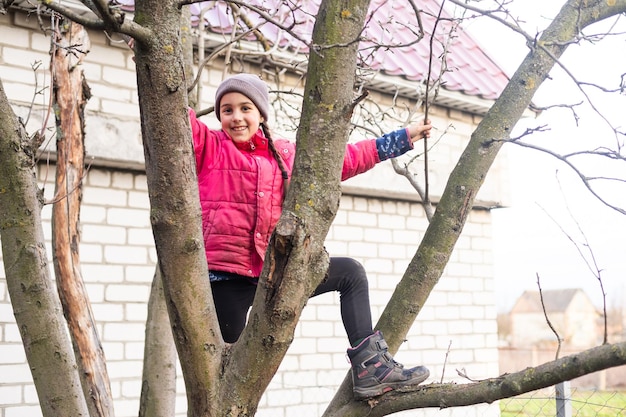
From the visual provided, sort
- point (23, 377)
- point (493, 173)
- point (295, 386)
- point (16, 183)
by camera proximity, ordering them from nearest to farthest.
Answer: point (16, 183), point (23, 377), point (295, 386), point (493, 173)

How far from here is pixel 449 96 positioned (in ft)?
22.3

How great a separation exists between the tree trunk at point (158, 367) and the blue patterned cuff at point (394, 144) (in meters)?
1.36

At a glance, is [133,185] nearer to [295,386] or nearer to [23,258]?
[295,386]

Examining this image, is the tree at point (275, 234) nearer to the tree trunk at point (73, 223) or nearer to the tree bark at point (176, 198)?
the tree bark at point (176, 198)

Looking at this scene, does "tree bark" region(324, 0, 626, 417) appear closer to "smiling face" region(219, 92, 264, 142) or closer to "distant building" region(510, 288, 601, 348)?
"smiling face" region(219, 92, 264, 142)

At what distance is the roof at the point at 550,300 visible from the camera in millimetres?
31156

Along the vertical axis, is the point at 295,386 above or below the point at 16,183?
below

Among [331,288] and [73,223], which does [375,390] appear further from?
[73,223]

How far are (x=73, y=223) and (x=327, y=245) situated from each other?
314cm

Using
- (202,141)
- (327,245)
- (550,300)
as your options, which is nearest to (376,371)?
(202,141)

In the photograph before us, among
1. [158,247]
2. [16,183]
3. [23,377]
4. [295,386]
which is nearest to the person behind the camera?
[158,247]

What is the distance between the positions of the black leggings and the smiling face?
1.54ft

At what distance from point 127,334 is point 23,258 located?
3.33 m

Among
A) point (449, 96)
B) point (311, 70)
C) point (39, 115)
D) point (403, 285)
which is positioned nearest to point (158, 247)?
point (311, 70)
